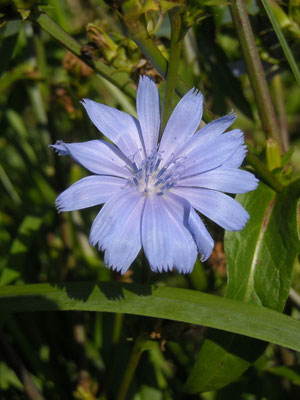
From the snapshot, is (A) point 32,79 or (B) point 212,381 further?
(A) point 32,79

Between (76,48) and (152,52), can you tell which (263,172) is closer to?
(152,52)

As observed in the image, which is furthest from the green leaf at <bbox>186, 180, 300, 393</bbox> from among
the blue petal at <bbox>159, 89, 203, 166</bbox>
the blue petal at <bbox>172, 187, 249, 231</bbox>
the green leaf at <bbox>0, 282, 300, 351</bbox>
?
the blue petal at <bbox>159, 89, 203, 166</bbox>

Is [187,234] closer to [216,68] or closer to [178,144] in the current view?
[178,144]

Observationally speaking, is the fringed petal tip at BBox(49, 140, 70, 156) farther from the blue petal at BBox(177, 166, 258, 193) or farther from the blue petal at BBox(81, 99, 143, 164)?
the blue petal at BBox(177, 166, 258, 193)

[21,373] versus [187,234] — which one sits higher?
[187,234]

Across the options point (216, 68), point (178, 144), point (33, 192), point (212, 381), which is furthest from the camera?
point (33, 192)

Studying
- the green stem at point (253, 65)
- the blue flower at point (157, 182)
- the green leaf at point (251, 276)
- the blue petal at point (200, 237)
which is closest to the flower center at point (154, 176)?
the blue flower at point (157, 182)

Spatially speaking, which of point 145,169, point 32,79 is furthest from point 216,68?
point 145,169

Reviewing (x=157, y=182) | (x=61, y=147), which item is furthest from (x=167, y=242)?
(x=61, y=147)
